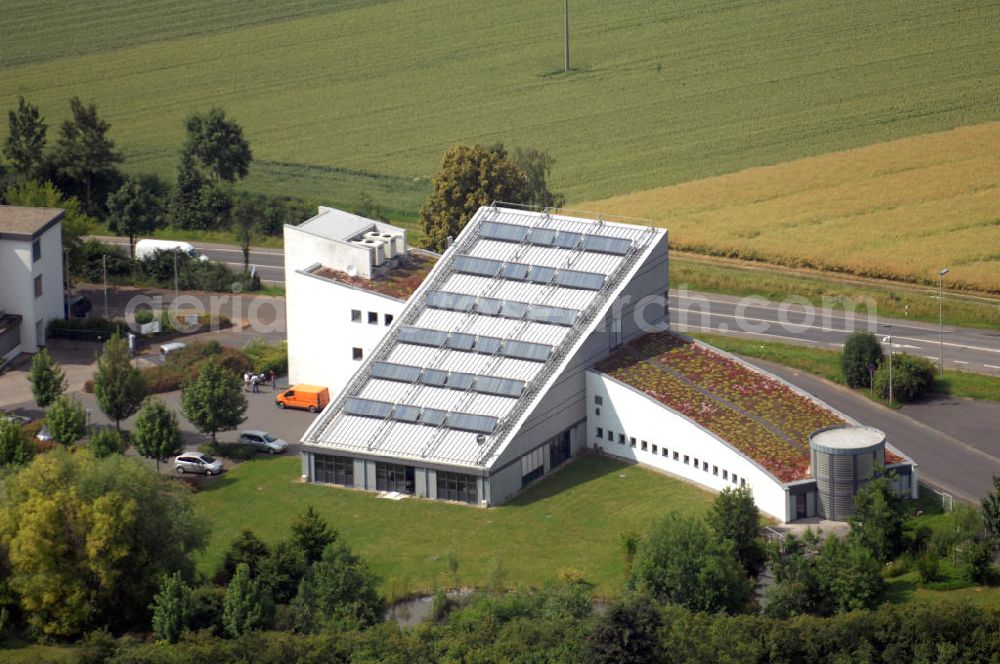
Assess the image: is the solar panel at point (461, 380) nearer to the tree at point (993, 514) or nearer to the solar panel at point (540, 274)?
the solar panel at point (540, 274)

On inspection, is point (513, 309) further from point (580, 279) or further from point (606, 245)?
point (606, 245)

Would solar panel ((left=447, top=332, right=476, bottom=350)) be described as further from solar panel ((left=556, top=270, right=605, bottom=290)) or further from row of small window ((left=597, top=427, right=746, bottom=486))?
row of small window ((left=597, top=427, right=746, bottom=486))

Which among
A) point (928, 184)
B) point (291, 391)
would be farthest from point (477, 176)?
point (928, 184)

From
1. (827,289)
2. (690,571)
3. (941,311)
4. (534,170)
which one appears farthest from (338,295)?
(941,311)

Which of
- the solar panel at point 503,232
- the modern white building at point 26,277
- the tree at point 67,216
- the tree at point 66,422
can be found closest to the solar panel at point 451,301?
the solar panel at point 503,232

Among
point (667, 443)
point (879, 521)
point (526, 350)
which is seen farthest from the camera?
point (526, 350)

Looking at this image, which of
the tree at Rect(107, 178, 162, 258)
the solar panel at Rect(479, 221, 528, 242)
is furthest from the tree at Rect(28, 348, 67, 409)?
the tree at Rect(107, 178, 162, 258)
